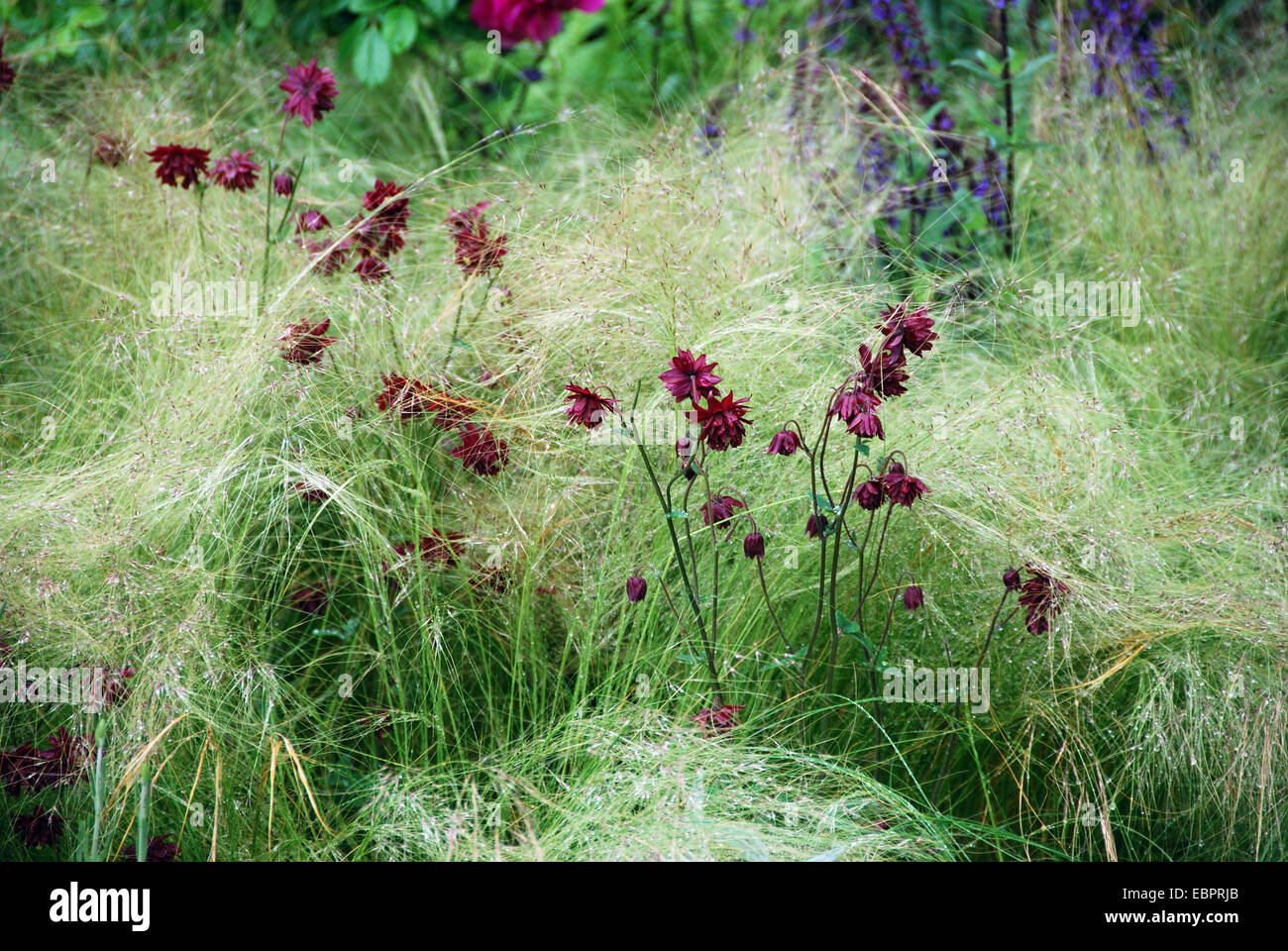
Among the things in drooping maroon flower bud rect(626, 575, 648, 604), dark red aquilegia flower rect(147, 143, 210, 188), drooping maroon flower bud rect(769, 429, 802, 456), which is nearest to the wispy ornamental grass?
drooping maroon flower bud rect(626, 575, 648, 604)

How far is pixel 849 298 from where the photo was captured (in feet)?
7.50

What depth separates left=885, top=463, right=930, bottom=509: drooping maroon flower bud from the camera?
1.67 m

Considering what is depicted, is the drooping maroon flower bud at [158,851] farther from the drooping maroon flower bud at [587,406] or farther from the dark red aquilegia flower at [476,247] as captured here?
the dark red aquilegia flower at [476,247]

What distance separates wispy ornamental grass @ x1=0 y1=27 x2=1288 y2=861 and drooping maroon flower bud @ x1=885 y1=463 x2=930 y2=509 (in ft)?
0.94

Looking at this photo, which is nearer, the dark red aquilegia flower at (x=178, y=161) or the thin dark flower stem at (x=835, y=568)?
the thin dark flower stem at (x=835, y=568)

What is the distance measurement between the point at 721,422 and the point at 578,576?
64cm

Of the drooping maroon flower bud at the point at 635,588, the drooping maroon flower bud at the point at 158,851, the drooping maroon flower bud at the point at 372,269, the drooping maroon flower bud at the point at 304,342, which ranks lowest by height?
the drooping maroon flower bud at the point at 158,851

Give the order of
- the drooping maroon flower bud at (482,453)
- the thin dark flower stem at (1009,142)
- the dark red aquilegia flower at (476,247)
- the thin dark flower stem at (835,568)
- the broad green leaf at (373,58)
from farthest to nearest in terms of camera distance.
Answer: the broad green leaf at (373,58), the thin dark flower stem at (1009,142), the dark red aquilegia flower at (476,247), the drooping maroon flower bud at (482,453), the thin dark flower stem at (835,568)

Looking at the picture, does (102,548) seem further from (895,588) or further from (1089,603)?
(1089,603)

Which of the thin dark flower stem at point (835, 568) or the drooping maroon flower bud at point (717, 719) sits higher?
the thin dark flower stem at point (835, 568)

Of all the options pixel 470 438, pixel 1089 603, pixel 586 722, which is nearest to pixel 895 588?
pixel 1089 603

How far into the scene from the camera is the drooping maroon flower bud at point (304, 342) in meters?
2.01

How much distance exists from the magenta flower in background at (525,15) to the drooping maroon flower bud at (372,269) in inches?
39.4

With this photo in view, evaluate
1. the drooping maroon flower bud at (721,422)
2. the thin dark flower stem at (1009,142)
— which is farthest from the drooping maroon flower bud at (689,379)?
the thin dark flower stem at (1009,142)
